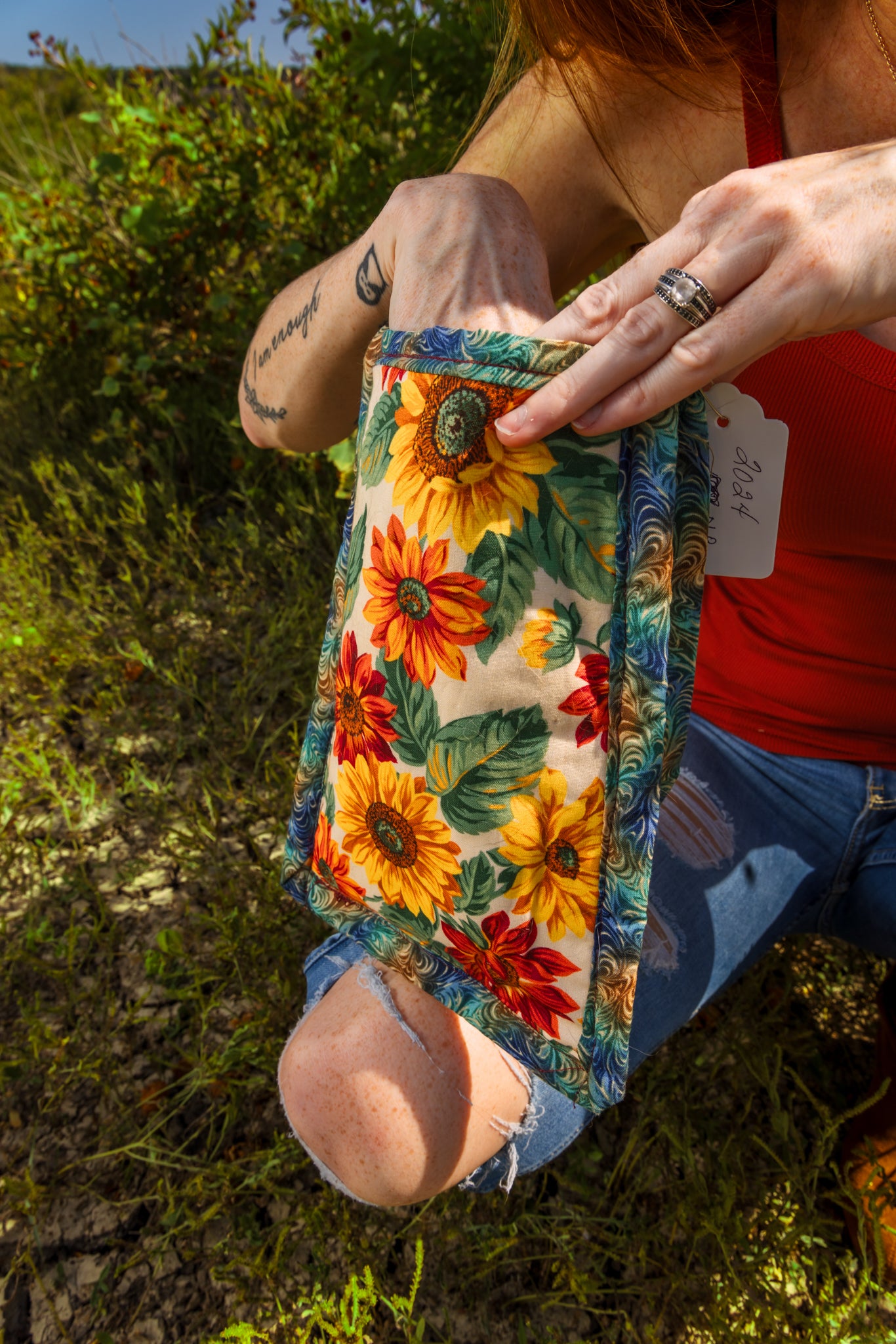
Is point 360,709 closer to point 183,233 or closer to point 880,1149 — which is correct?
point 880,1149

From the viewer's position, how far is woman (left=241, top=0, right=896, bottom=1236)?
702 mm

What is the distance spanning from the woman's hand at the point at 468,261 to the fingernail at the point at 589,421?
0.43 ft

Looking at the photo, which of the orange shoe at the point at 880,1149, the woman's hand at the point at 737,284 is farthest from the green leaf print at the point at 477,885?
the orange shoe at the point at 880,1149

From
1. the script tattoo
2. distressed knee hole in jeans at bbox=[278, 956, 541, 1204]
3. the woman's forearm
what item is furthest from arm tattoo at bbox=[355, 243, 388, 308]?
distressed knee hole in jeans at bbox=[278, 956, 541, 1204]

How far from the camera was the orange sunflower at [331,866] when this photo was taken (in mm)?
980

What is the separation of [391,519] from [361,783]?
1.02 feet

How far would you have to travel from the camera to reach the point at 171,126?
243cm

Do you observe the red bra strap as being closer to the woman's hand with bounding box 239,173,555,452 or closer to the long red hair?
the long red hair

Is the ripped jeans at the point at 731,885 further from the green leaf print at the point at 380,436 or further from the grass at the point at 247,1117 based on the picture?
the green leaf print at the point at 380,436

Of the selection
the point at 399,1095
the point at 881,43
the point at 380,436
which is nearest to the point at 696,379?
the point at 380,436

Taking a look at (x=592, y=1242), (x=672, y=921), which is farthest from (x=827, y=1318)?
A: (x=672, y=921)

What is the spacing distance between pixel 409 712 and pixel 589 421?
1.13 ft

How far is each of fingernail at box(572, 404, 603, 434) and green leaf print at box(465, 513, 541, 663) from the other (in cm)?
9

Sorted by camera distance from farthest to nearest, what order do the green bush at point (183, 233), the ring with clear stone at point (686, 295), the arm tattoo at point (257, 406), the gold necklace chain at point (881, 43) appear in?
the green bush at point (183, 233) < the arm tattoo at point (257, 406) < the gold necklace chain at point (881, 43) < the ring with clear stone at point (686, 295)
